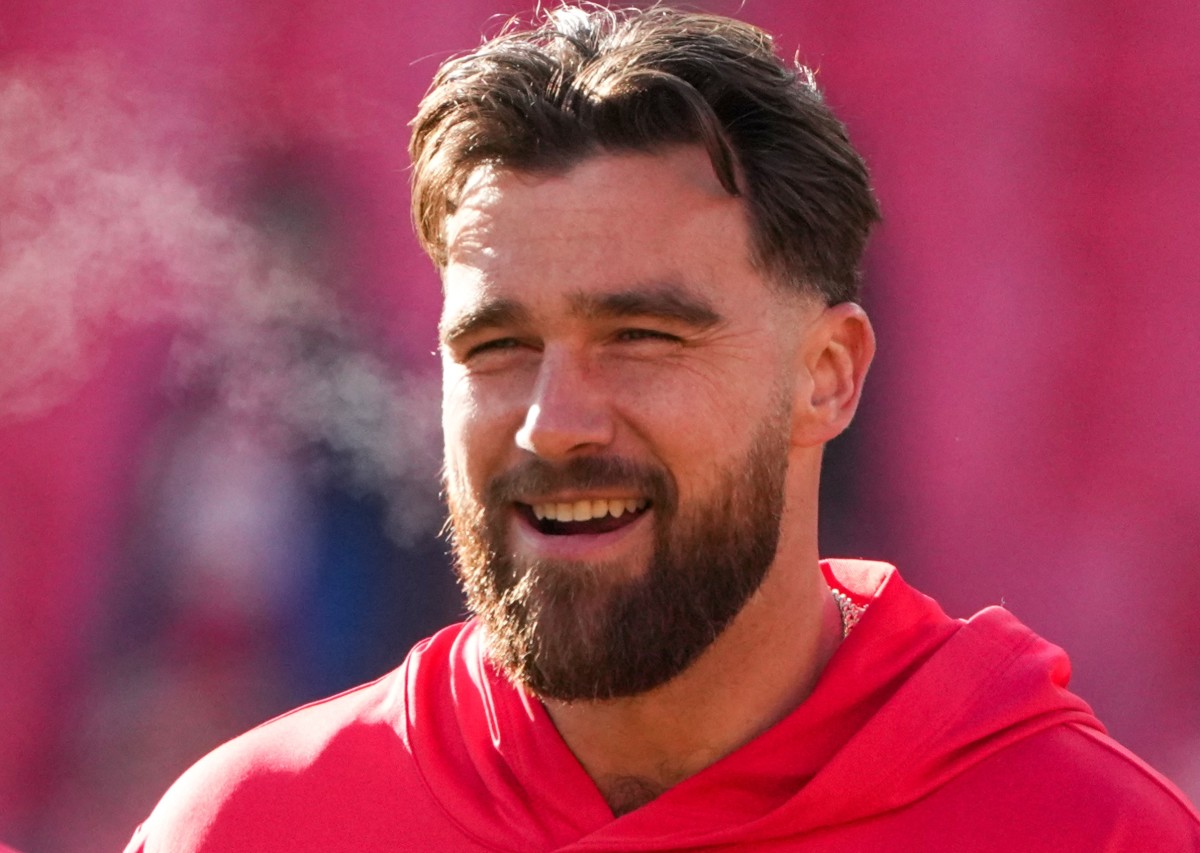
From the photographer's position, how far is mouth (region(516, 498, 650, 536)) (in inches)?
78.6

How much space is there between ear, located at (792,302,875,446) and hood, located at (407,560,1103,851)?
0.25m

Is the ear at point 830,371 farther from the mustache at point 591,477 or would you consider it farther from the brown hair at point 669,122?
the mustache at point 591,477

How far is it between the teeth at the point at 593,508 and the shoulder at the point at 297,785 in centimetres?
45

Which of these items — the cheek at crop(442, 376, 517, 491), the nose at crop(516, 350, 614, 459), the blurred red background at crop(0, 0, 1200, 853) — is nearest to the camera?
the nose at crop(516, 350, 614, 459)

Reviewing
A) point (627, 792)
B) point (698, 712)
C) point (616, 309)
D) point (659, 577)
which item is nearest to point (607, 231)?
point (616, 309)

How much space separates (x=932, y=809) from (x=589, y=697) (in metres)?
0.48

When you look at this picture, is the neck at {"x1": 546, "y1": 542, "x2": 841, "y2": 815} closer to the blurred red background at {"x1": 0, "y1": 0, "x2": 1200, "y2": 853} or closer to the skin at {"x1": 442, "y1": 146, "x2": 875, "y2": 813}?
the skin at {"x1": 442, "y1": 146, "x2": 875, "y2": 813}

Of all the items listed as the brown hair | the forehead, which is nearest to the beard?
the forehead

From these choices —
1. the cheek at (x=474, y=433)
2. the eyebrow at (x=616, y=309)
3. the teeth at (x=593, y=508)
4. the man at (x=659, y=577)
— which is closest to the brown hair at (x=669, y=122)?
the man at (x=659, y=577)

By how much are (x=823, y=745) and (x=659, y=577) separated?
321mm

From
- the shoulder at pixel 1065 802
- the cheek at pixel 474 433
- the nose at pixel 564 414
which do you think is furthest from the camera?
the cheek at pixel 474 433

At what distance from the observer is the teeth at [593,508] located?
1994 mm

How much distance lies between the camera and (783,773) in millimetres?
1942

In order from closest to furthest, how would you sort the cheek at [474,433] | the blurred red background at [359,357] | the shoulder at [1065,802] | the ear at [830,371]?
the shoulder at [1065,802] → the cheek at [474,433] → the ear at [830,371] → the blurred red background at [359,357]
